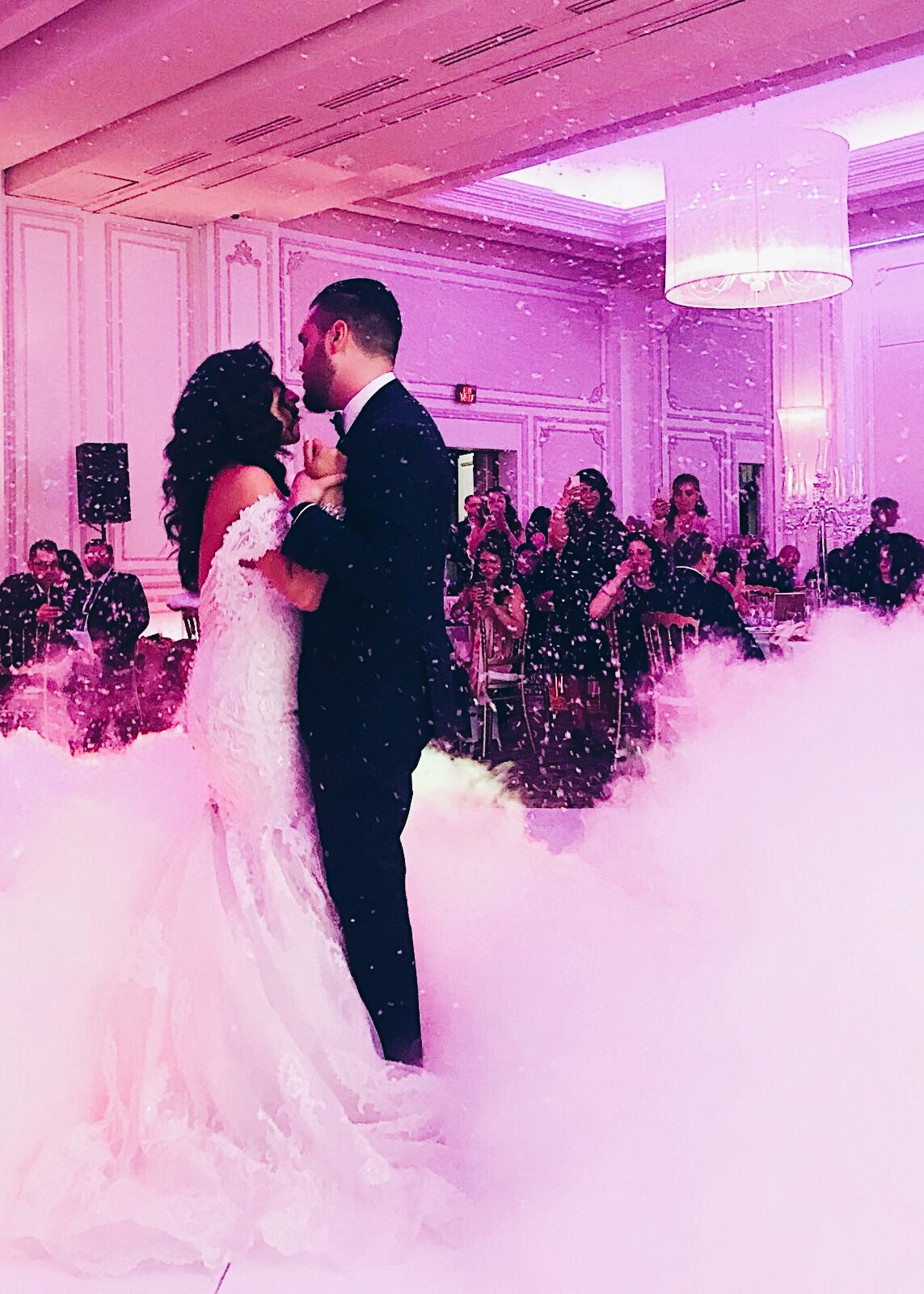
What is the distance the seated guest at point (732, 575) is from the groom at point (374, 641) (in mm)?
4244

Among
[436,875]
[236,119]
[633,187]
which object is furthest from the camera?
[633,187]

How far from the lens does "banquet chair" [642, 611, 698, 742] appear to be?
16.9 feet

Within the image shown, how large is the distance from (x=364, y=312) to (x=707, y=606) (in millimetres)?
3049

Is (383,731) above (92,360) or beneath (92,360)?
beneath

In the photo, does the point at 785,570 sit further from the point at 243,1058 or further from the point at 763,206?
the point at 243,1058

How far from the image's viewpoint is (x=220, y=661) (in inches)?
87.1

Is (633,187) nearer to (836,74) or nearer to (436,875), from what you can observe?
(836,74)

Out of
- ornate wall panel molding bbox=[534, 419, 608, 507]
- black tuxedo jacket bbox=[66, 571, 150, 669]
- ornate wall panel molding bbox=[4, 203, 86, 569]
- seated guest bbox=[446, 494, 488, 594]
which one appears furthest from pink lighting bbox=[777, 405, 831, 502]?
black tuxedo jacket bbox=[66, 571, 150, 669]

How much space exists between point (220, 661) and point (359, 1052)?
0.70 metres

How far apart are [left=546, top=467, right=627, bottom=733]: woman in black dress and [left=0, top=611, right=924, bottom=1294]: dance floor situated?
1441mm

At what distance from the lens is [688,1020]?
2.50 metres

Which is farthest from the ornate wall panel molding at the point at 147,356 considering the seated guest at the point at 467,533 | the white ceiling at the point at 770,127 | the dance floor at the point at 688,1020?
the dance floor at the point at 688,1020

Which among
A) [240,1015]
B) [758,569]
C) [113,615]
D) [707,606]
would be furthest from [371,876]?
[758,569]

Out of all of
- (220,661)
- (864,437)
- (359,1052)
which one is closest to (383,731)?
(220,661)
